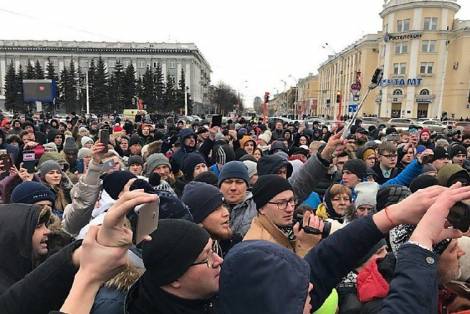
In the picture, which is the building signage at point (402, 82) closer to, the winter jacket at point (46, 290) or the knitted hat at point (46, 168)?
the knitted hat at point (46, 168)

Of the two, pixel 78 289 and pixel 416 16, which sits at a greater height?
pixel 416 16

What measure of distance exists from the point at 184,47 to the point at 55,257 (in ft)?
333

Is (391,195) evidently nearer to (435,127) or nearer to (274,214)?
(274,214)

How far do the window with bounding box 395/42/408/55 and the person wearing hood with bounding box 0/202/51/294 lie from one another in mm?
62831

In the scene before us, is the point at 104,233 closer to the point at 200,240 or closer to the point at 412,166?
the point at 200,240

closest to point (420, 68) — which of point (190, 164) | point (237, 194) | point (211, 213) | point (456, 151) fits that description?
point (456, 151)

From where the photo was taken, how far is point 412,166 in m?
5.02

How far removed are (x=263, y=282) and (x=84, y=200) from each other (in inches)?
81.2

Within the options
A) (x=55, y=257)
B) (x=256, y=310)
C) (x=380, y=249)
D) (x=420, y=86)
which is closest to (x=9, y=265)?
(x=55, y=257)

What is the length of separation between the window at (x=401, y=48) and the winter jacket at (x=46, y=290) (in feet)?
208

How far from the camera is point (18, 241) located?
214 centimetres

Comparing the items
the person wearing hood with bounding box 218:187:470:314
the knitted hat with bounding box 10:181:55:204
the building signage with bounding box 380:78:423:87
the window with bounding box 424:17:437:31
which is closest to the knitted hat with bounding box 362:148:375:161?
the knitted hat with bounding box 10:181:55:204

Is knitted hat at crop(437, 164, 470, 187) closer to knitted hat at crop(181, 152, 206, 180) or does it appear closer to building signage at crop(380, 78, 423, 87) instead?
knitted hat at crop(181, 152, 206, 180)

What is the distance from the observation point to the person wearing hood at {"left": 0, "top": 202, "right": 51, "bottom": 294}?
2119 millimetres
